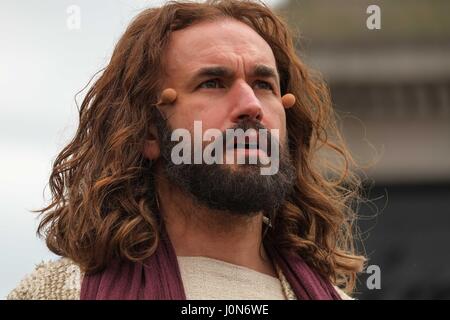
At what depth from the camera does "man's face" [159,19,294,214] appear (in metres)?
5.18

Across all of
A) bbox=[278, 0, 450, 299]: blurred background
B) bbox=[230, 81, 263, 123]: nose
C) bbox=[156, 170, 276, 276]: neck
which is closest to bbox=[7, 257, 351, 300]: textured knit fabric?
bbox=[156, 170, 276, 276]: neck

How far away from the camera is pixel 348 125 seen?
15625mm

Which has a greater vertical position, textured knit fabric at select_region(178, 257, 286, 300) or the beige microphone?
the beige microphone

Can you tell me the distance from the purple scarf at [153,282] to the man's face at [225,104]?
330 millimetres

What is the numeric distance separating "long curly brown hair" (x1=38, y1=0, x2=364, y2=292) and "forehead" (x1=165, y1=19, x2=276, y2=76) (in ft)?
0.23

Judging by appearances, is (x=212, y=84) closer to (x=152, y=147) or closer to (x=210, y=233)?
(x=152, y=147)

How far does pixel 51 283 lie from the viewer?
500cm

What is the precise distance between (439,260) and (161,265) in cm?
1098

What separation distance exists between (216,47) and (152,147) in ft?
1.88

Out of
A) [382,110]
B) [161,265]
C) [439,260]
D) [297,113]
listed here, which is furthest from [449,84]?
[161,265]

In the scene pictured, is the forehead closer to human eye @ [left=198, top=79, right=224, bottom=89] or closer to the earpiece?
human eye @ [left=198, top=79, right=224, bottom=89]

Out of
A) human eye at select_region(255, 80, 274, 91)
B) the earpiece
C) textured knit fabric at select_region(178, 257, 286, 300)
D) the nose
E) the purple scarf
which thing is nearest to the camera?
the purple scarf

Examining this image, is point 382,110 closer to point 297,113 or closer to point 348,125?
point 348,125
